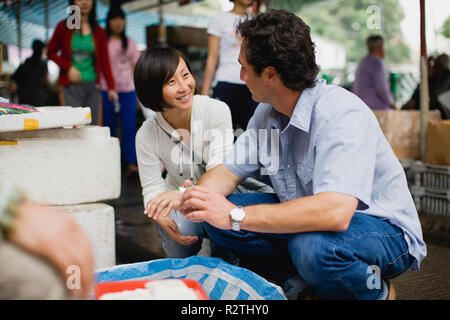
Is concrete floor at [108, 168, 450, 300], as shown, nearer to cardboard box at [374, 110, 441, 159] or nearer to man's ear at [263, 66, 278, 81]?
cardboard box at [374, 110, 441, 159]

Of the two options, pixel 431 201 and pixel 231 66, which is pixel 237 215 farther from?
pixel 431 201

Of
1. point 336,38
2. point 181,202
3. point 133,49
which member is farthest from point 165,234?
point 336,38

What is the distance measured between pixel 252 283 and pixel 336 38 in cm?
2677

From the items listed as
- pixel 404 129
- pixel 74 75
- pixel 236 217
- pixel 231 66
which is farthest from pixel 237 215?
pixel 404 129

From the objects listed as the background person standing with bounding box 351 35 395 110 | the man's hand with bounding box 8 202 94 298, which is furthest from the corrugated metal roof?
the man's hand with bounding box 8 202 94 298

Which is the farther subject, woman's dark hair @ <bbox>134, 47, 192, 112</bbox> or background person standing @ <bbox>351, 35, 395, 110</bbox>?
background person standing @ <bbox>351, 35, 395, 110</bbox>

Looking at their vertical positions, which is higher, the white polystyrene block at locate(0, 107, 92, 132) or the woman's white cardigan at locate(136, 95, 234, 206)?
the white polystyrene block at locate(0, 107, 92, 132)

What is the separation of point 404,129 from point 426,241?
3.82ft

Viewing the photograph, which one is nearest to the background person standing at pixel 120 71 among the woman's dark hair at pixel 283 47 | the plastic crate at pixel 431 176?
the plastic crate at pixel 431 176

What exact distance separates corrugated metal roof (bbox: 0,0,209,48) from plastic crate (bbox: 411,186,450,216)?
6322 mm

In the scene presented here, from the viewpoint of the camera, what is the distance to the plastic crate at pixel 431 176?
3.19m

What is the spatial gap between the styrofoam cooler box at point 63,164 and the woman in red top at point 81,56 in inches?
64.3

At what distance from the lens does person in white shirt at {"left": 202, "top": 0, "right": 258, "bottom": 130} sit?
9.46 feet

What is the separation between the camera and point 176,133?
6.66ft
